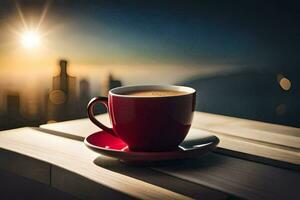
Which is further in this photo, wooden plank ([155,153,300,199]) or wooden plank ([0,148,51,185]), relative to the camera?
wooden plank ([0,148,51,185])

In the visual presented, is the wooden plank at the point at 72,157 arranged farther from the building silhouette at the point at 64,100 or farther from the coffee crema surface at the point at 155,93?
the building silhouette at the point at 64,100

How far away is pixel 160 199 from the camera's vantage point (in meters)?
0.53

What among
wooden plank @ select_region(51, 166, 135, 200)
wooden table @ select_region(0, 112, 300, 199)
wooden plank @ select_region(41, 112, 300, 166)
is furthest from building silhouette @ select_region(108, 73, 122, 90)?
wooden plank @ select_region(51, 166, 135, 200)

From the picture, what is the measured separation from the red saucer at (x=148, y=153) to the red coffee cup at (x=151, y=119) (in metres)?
0.02

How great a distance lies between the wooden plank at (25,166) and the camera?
668 mm

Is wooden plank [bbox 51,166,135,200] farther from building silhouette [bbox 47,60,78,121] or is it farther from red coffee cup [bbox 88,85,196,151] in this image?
building silhouette [bbox 47,60,78,121]

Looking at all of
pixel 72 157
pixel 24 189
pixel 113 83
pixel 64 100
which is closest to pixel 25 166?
pixel 72 157

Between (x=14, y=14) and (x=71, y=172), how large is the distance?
2200 mm

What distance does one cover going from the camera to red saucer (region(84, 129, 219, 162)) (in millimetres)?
611

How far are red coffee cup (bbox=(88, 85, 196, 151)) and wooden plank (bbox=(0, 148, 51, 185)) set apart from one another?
11 centimetres

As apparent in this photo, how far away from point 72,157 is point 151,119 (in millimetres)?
132

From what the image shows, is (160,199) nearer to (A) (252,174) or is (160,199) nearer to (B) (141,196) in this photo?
(B) (141,196)

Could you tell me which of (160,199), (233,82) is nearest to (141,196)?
(160,199)

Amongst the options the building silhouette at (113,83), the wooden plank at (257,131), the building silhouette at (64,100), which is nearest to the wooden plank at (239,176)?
the wooden plank at (257,131)
